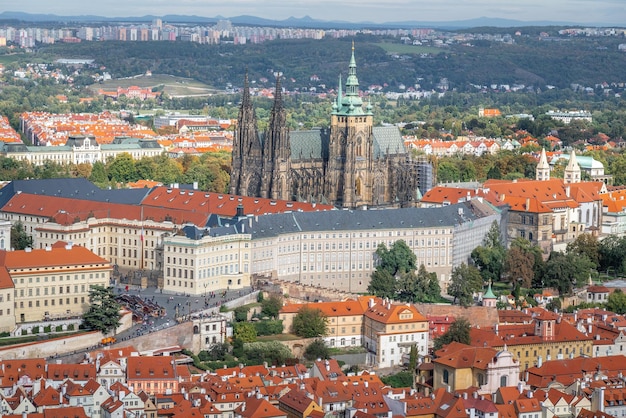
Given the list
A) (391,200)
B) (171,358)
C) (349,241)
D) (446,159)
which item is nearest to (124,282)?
(349,241)

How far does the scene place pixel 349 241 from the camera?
111 meters

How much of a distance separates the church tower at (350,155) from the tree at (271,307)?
30275 mm

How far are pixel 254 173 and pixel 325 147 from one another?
7.48 metres

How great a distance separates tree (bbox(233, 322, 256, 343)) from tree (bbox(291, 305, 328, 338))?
260cm

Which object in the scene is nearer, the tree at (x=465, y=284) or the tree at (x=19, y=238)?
the tree at (x=465, y=284)

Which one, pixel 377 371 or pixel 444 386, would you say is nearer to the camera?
pixel 444 386

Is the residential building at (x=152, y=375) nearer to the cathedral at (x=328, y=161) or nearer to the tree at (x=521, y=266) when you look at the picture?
the tree at (x=521, y=266)

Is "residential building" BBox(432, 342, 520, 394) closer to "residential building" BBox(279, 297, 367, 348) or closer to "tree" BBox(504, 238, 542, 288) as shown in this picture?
"residential building" BBox(279, 297, 367, 348)

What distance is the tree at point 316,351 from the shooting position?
303 feet

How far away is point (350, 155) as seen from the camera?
422 ft

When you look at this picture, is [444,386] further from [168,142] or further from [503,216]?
[168,142]

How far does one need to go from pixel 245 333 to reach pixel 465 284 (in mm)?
18481

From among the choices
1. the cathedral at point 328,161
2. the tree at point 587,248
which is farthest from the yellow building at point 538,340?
the cathedral at point 328,161

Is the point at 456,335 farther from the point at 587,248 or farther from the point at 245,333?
the point at 587,248
